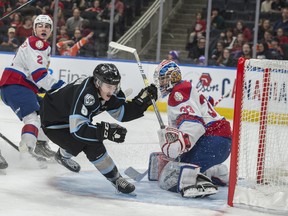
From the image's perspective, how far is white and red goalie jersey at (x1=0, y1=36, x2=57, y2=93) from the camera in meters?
5.25

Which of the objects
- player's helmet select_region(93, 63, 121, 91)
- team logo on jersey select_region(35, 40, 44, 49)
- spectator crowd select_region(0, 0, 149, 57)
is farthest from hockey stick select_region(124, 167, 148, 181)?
spectator crowd select_region(0, 0, 149, 57)

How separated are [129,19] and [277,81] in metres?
6.28

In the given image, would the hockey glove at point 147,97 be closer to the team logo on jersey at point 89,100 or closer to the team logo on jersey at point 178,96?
the team logo on jersey at point 178,96

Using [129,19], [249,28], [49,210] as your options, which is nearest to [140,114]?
[49,210]

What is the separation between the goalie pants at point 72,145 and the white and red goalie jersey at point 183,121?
1.43ft

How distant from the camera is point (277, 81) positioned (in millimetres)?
4531

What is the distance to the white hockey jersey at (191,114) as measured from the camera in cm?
452

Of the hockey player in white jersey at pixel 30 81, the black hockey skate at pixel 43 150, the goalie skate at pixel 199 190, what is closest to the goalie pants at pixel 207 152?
the goalie skate at pixel 199 190

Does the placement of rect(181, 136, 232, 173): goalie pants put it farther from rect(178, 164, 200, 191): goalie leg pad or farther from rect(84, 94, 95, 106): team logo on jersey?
rect(84, 94, 95, 106): team logo on jersey

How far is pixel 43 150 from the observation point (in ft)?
18.3

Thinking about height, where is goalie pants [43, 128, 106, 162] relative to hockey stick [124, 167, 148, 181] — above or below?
above

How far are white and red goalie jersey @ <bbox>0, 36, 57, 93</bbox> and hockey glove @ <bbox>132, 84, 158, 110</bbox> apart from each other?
0.78m

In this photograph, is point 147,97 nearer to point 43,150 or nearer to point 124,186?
point 124,186

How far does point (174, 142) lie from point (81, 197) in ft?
2.12
